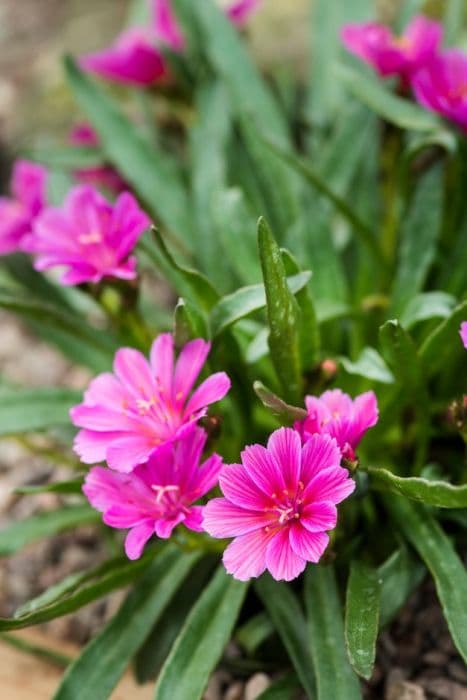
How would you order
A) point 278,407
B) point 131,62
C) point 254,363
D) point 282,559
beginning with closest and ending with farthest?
point 282,559 → point 278,407 → point 254,363 → point 131,62

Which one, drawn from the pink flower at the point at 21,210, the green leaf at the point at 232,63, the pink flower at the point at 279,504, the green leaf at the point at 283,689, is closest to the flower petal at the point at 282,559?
the pink flower at the point at 279,504

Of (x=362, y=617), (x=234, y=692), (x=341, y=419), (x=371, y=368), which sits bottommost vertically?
(x=234, y=692)

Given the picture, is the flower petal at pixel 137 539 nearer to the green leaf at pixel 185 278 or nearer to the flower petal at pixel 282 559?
the flower petal at pixel 282 559

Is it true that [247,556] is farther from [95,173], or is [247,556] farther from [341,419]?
[95,173]

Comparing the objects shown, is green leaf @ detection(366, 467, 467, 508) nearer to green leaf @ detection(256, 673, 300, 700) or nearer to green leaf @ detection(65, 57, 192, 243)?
green leaf @ detection(256, 673, 300, 700)

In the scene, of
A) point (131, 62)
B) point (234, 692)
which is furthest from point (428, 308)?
point (131, 62)

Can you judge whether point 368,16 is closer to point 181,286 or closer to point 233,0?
point 233,0

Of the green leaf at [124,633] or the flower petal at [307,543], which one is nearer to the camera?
the flower petal at [307,543]
